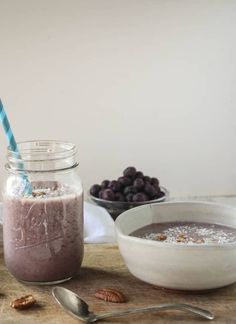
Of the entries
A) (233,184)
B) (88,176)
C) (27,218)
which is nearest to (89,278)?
(27,218)

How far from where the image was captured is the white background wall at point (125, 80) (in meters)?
1.65

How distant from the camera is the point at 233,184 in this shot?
5.96 ft

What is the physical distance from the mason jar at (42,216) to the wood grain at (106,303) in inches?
1.1

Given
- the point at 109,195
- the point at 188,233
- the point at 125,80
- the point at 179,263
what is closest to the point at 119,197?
the point at 109,195

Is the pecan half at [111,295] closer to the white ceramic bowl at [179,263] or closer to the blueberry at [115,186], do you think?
the white ceramic bowl at [179,263]

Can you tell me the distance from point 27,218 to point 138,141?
778mm

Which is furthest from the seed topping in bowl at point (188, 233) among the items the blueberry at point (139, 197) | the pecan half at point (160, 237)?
the blueberry at point (139, 197)

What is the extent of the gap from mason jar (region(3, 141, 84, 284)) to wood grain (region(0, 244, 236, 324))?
27 mm

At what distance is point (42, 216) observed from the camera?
983mm

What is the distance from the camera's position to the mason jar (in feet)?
3.24

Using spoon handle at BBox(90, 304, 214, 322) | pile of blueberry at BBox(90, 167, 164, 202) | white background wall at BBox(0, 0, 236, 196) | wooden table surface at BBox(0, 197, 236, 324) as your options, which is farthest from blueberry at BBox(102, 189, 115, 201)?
spoon handle at BBox(90, 304, 214, 322)

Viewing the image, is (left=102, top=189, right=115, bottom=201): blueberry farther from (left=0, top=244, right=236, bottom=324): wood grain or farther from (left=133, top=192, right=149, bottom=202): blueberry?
(left=0, top=244, right=236, bottom=324): wood grain

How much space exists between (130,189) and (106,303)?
0.60 meters

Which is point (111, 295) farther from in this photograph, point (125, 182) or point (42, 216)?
point (125, 182)
